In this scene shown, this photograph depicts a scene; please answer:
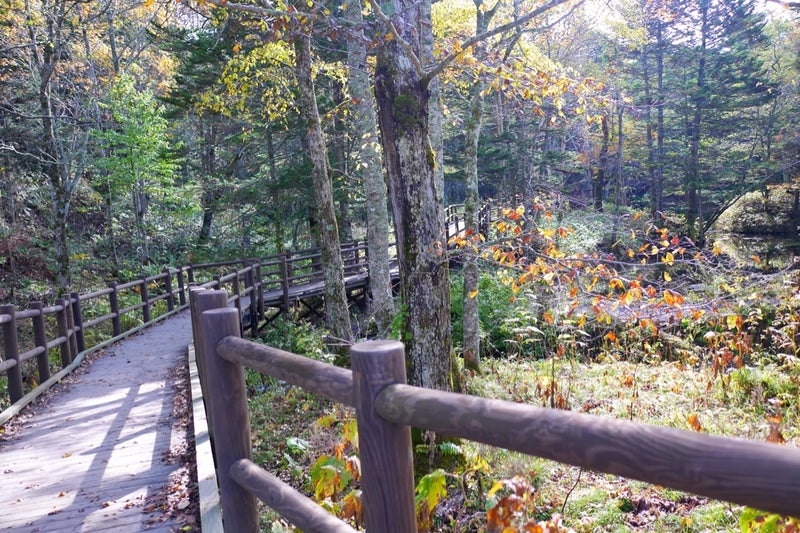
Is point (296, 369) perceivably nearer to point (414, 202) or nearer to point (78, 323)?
point (414, 202)

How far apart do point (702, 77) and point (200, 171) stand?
22910mm

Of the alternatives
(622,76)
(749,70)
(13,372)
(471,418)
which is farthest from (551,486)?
(622,76)

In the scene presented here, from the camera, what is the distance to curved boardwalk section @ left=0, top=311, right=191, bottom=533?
401 centimetres

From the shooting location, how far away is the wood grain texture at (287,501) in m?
1.88

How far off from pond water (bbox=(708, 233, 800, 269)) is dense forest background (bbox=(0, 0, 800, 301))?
1820mm

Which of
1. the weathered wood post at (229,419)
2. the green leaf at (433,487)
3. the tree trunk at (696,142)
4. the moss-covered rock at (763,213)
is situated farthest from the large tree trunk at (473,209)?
the moss-covered rock at (763,213)

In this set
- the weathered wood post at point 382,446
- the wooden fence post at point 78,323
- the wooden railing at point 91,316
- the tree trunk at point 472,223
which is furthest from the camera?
the wooden fence post at point 78,323

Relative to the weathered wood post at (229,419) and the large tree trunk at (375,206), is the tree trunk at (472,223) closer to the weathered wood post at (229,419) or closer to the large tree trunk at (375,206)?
the large tree trunk at (375,206)

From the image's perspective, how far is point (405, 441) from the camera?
5.41ft

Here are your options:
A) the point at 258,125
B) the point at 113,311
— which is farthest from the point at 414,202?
the point at 258,125

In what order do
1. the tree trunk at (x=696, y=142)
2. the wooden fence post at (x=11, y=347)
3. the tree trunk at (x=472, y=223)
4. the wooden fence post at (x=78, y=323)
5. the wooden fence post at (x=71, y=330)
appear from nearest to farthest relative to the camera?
A: 1. the wooden fence post at (x=11, y=347)
2. the wooden fence post at (x=71, y=330)
3. the tree trunk at (x=472, y=223)
4. the wooden fence post at (x=78, y=323)
5. the tree trunk at (x=696, y=142)

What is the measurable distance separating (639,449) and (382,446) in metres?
0.78

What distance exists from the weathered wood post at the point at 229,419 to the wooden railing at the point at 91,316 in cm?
496

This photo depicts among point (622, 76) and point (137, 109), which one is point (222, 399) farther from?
point (622, 76)
